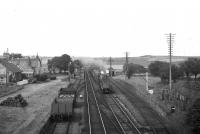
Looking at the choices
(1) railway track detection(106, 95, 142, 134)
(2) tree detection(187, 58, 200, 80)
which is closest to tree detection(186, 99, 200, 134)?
(1) railway track detection(106, 95, 142, 134)

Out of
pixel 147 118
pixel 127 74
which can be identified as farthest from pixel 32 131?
pixel 127 74

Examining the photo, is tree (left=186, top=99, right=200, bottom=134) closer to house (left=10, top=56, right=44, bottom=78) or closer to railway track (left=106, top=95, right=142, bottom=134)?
railway track (left=106, top=95, right=142, bottom=134)

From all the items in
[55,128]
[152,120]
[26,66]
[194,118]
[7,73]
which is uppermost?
[26,66]

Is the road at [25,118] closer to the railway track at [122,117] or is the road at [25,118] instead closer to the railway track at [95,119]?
the railway track at [95,119]

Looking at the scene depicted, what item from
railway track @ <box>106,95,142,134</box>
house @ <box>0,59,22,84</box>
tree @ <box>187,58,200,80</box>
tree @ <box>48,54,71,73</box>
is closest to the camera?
railway track @ <box>106,95,142,134</box>

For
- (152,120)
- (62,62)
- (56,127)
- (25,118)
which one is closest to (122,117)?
(152,120)

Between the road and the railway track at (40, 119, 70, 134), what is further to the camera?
the road

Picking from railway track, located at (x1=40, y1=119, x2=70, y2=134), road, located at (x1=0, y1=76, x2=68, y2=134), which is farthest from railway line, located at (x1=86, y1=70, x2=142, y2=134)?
road, located at (x1=0, y1=76, x2=68, y2=134)

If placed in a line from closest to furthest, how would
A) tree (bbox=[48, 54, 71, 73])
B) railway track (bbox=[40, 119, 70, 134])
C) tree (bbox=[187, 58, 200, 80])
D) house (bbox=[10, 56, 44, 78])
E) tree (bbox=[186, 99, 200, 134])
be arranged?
tree (bbox=[186, 99, 200, 134]) → railway track (bbox=[40, 119, 70, 134]) → tree (bbox=[187, 58, 200, 80]) → house (bbox=[10, 56, 44, 78]) → tree (bbox=[48, 54, 71, 73])

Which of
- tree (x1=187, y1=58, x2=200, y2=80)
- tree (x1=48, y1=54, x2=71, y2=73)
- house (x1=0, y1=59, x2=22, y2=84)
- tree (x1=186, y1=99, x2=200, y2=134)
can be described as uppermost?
tree (x1=48, y1=54, x2=71, y2=73)

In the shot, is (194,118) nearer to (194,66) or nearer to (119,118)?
(119,118)

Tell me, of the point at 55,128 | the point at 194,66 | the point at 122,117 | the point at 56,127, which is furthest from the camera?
the point at 194,66

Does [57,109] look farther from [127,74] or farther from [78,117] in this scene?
[127,74]

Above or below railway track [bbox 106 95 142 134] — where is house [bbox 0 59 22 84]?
above
